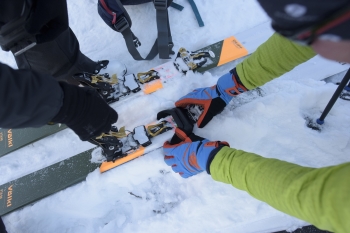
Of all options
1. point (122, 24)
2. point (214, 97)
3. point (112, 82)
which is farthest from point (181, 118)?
point (122, 24)

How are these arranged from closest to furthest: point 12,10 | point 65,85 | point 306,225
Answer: point 65,85 → point 12,10 → point 306,225

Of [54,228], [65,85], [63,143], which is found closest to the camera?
[65,85]

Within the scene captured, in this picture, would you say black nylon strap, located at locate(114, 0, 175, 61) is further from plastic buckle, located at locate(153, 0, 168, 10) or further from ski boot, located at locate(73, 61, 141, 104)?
ski boot, located at locate(73, 61, 141, 104)

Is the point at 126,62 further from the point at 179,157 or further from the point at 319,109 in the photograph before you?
the point at 319,109

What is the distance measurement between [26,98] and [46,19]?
2.11 ft

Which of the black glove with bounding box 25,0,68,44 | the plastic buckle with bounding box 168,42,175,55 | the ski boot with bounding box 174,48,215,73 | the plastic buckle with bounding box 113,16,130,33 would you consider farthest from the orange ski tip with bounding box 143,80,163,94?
the black glove with bounding box 25,0,68,44

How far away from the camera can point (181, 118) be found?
198 cm

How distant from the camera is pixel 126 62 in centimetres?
255

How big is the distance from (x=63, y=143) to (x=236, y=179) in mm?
1522

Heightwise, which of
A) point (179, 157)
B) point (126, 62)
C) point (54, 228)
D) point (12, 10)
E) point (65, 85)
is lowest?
point (54, 228)

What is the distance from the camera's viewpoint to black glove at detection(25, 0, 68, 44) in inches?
57.9

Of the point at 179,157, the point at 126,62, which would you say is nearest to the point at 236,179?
the point at 179,157

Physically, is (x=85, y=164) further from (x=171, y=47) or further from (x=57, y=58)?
(x=171, y=47)

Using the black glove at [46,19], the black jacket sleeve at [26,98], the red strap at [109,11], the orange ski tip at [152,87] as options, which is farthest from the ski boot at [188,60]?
the black jacket sleeve at [26,98]
